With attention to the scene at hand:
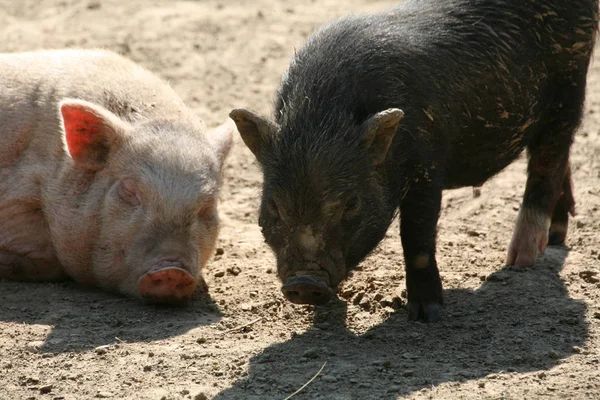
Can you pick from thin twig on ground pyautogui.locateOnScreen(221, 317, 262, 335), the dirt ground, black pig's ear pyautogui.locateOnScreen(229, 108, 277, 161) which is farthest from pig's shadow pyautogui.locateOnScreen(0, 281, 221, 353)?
black pig's ear pyautogui.locateOnScreen(229, 108, 277, 161)

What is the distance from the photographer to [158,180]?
6801mm

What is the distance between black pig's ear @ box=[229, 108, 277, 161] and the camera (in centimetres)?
586

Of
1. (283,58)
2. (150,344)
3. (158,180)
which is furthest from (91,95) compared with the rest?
(283,58)

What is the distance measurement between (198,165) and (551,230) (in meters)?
2.46

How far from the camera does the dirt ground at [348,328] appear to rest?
5.33 metres

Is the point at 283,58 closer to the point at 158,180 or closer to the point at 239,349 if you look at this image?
the point at 158,180

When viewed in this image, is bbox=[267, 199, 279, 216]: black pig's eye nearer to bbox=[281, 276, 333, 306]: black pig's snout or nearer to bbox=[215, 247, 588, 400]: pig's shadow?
bbox=[281, 276, 333, 306]: black pig's snout

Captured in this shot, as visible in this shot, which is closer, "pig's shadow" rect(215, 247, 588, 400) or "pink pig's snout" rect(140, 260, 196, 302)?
"pig's shadow" rect(215, 247, 588, 400)

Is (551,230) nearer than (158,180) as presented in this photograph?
No

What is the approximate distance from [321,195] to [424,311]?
3.38 ft

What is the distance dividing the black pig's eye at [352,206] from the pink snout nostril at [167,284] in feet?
3.97

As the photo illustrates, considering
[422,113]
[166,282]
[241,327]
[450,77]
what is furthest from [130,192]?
[450,77]

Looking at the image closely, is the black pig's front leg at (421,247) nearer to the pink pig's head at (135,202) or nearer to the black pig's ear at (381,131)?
the black pig's ear at (381,131)

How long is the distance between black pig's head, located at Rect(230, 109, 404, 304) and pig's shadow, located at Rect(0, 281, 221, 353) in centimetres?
86
